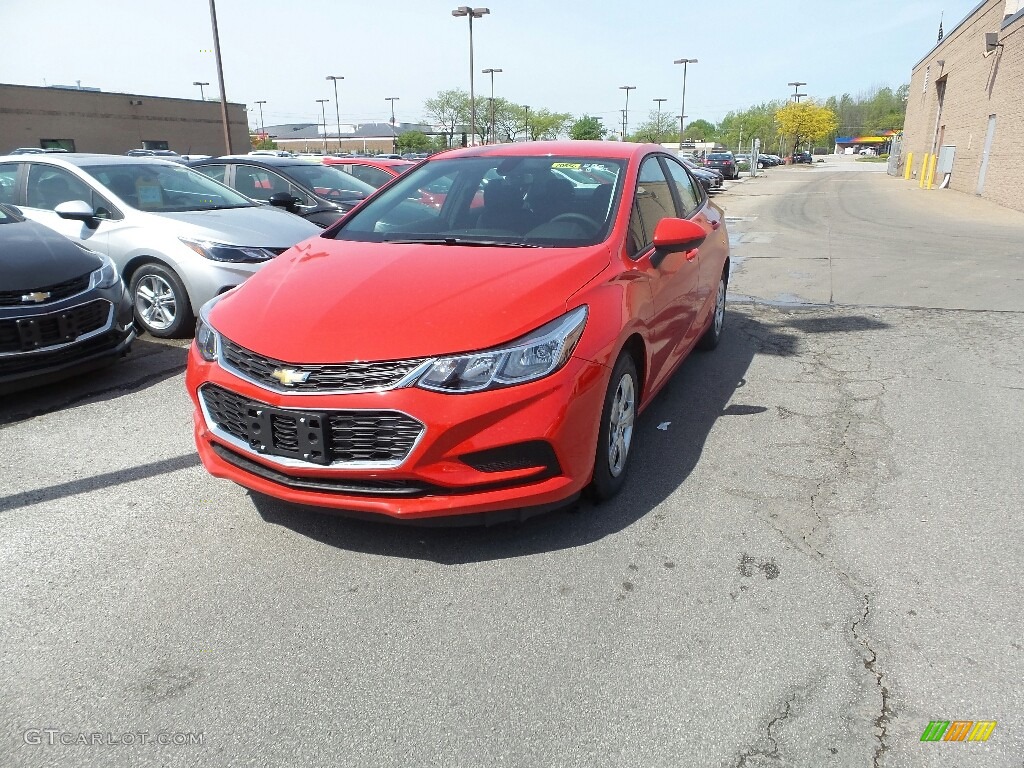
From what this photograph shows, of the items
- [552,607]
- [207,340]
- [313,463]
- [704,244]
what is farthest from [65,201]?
[552,607]

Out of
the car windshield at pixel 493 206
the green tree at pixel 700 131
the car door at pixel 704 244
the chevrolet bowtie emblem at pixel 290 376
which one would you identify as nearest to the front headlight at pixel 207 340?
the chevrolet bowtie emblem at pixel 290 376

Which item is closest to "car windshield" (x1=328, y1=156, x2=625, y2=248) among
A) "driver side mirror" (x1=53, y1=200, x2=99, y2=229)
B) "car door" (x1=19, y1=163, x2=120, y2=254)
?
"driver side mirror" (x1=53, y1=200, x2=99, y2=229)

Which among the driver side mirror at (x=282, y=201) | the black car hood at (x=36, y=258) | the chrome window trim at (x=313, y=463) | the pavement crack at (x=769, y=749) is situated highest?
the driver side mirror at (x=282, y=201)

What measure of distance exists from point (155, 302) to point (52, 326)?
5.81 ft

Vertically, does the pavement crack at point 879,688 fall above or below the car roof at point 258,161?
below

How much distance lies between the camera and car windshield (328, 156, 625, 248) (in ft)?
12.6

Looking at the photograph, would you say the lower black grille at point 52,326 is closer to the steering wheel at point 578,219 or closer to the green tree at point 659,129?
the steering wheel at point 578,219

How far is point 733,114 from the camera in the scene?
12069 centimetres

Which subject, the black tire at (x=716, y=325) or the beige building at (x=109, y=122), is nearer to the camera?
the black tire at (x=716, y=325)

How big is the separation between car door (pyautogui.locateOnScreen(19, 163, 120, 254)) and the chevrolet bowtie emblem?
4.69 metres

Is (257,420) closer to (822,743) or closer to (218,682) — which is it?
(218,682)

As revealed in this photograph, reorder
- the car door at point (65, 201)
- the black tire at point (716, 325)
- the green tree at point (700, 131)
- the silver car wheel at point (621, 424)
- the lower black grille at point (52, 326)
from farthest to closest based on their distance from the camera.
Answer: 1. the green tree at point (700, 131)
2. the car door at point (65, 201)
3. the black tire at point (716, 325)
4. the lower black grille at point (52, 326)
5. the silver car wheel at point (621, 424)

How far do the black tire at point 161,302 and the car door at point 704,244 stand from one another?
4152 mm

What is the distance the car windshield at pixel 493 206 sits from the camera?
3836mm
